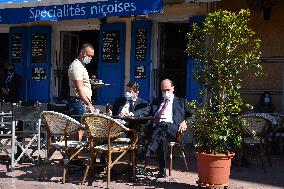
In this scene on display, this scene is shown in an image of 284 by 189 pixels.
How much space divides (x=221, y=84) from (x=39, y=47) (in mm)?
7914

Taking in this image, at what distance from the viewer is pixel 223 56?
6164mm

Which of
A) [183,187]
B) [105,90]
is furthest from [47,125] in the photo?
[105,90]

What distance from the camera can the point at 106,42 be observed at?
1219 cm

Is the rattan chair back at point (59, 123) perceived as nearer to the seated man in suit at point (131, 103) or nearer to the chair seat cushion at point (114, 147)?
the chair seat cushion at point (114, 147)

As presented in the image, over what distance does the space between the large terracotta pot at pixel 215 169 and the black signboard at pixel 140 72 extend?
556 centimetres

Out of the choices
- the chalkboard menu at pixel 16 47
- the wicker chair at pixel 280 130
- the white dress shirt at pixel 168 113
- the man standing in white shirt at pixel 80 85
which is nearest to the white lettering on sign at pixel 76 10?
the man standing in white shirt at pixel 80 85

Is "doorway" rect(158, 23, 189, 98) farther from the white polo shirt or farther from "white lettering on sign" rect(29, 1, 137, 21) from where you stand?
the white polo shirt

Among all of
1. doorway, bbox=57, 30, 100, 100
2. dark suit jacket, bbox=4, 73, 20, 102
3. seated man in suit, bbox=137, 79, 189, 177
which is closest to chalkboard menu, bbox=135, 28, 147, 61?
doorway, bbox=57, 30, 100, 100

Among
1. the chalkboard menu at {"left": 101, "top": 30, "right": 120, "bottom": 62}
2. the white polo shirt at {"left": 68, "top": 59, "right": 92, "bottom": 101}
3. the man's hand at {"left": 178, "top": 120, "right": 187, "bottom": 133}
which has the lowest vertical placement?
the man's hand at {"left": 178, "top": 120, "right": 187, "bottom": 133}

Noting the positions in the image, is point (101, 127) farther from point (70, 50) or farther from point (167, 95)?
point (70, 50)

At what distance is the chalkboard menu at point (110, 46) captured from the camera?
1205 cm

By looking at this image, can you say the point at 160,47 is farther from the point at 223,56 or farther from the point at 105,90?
the point at 223,56

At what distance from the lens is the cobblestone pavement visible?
6.60 metres

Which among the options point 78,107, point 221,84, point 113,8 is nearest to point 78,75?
point 78,107
